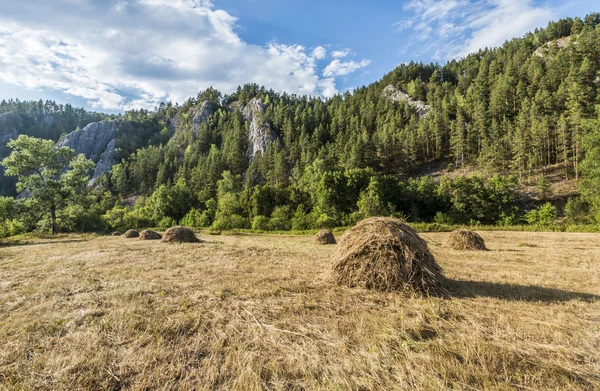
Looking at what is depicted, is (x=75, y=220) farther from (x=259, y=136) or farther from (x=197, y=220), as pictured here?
(x=259, y=136)

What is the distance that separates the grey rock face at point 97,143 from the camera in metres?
136

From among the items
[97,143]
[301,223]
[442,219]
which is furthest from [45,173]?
[97,143]

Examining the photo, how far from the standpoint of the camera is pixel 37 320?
5355mm

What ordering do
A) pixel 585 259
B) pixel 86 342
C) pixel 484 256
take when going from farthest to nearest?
pixel 484 256 < pixel 585 259 < pixel 86 342

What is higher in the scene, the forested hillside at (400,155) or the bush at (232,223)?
the forested hillside at (400,155)

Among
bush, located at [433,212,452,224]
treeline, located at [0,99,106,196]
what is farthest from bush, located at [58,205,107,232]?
treeline, located at [0,99,106,196]

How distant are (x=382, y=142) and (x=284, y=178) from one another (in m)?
36.2

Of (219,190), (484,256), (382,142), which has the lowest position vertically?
(484,256)

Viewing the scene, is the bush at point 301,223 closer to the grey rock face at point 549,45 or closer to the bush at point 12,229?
the bush at point 12,229

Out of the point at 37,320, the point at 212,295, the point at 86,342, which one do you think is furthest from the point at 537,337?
the point at 37,320

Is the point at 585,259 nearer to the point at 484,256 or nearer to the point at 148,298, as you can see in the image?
the point at 484,256

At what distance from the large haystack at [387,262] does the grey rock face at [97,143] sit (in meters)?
160

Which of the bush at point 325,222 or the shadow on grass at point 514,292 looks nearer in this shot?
the shadow on grass at point 514,292

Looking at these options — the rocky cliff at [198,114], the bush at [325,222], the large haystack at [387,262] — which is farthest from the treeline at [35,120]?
the large haystack at [387,262]
